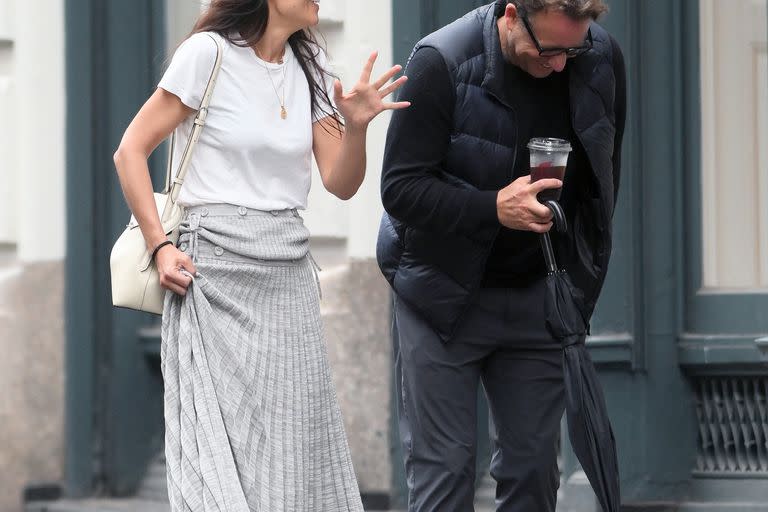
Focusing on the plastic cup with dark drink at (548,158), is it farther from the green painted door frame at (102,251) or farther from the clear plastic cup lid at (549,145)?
the green painted door frame at (102,251)

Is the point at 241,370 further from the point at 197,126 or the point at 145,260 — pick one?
the point at 197,126

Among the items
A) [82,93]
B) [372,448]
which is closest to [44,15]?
[82,93]

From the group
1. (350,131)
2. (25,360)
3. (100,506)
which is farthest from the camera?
(25,360)

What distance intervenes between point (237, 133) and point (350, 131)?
31 cm

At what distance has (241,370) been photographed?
4.39 metres

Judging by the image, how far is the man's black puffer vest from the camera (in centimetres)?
421

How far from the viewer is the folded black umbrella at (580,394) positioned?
419 centimetres

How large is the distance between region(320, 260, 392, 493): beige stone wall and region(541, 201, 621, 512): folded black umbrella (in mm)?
2208

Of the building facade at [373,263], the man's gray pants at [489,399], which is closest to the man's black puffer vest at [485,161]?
the man's gray pants at [489,399]

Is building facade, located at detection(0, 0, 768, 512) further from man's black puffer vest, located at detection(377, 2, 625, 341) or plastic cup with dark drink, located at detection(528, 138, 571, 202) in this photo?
plastic cup with dark drink, located at detection(528, 138, 571, 202)

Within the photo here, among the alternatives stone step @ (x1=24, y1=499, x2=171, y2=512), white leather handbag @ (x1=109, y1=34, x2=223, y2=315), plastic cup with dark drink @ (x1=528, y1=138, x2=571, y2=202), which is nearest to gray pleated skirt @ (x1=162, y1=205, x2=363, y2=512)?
white leather handbag @ (x1=109, y1=34, x2=223, y2=315)

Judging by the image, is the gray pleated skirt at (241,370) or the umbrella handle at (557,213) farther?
the gray pleated skirt at (241,370)

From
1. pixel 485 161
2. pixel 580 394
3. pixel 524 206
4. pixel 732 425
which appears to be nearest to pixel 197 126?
pixel 485 161

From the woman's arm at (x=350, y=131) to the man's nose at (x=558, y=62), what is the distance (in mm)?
383
